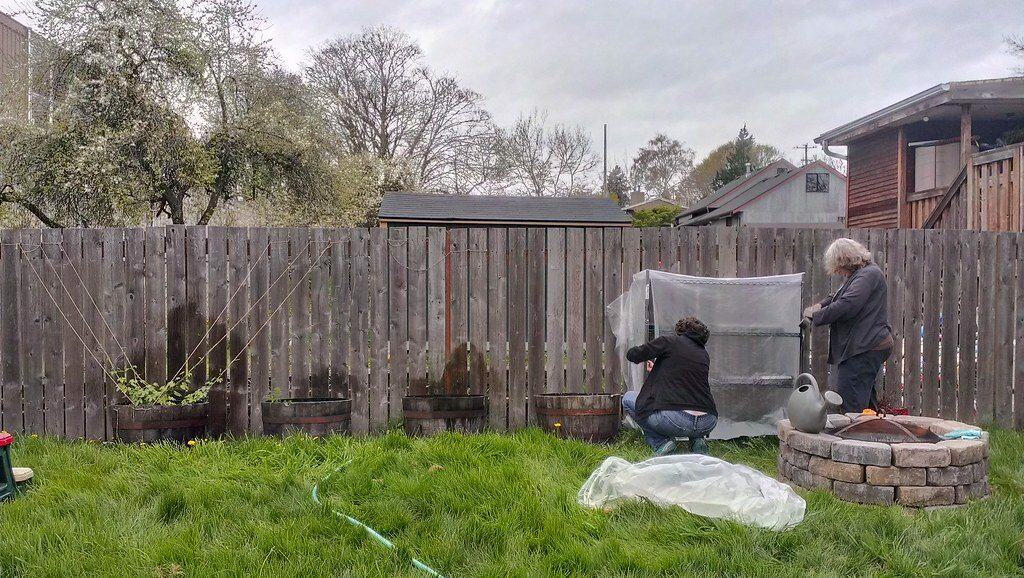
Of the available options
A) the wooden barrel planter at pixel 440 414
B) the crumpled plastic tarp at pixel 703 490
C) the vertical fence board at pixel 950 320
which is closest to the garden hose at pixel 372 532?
the crumpled plastic tarp at pixel 703 490

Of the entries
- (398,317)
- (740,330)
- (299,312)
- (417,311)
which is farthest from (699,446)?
(299,312)

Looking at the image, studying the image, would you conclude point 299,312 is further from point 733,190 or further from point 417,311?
point 733,190

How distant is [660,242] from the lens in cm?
559

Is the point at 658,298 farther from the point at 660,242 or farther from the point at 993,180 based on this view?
the point at 993,180

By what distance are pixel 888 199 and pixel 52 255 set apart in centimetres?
1544

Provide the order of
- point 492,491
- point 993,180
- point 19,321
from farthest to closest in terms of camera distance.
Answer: point 993,180
point 19,321
point 492,491

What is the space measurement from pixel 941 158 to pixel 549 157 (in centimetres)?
2296

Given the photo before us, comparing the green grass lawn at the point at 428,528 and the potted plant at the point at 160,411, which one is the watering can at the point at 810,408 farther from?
the potted plant at the point at 160,411

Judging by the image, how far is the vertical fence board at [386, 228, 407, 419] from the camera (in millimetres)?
5379

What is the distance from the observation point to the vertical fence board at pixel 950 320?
569cm

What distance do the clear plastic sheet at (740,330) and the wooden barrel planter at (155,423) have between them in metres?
3.42

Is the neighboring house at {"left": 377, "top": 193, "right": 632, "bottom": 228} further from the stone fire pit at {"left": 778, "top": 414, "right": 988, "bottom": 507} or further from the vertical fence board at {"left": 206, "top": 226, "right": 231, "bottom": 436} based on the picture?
the stone fire pit at {"left": 778, "top": 414, "right": 988, "bottom": 507}

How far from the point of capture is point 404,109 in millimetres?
26141

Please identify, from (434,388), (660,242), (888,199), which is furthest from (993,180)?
(434,388)
